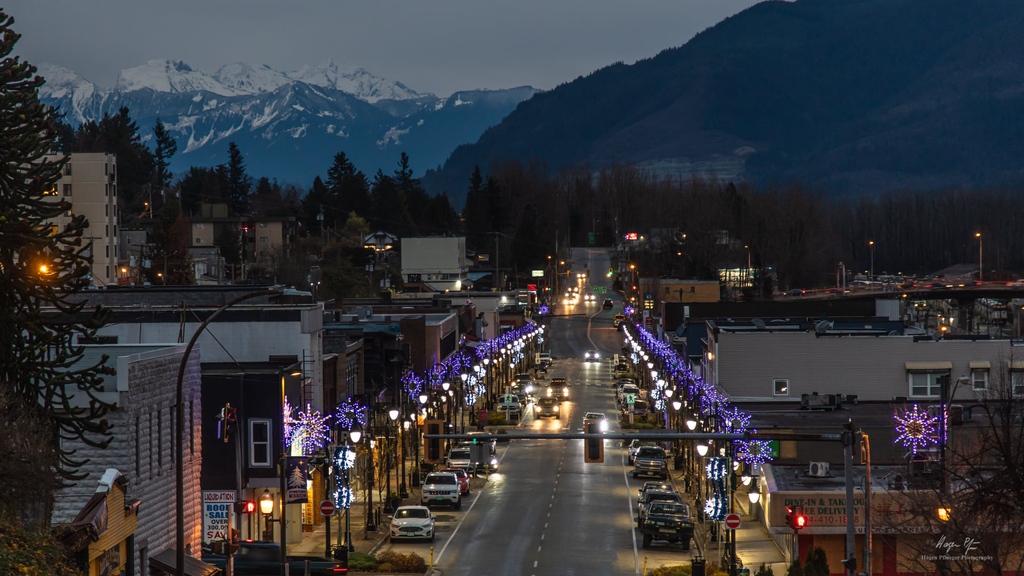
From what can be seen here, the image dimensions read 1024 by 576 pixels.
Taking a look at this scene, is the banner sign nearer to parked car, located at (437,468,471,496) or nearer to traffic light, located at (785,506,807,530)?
traffic light, located at (785,506,807,530)

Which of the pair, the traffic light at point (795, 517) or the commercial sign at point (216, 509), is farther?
the commercial sign at point (216, 509)

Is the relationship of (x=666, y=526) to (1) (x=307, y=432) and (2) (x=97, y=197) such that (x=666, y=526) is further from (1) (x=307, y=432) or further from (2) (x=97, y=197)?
(2) (x=97, y=197)

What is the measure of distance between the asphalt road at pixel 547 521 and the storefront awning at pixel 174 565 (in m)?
9.66

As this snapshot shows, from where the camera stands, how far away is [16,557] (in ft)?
74.4

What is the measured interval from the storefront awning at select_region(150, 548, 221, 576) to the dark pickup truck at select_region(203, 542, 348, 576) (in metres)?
3.18

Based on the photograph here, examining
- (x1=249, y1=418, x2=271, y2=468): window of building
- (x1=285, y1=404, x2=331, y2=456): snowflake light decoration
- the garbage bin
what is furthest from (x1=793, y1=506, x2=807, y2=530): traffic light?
(x1=249, y1=418, x2=271, y2=468): window of building

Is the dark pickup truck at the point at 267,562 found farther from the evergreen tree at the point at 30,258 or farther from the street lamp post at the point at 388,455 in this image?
the street lamp post at the point at 388,455

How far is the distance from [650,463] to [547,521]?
15891mm

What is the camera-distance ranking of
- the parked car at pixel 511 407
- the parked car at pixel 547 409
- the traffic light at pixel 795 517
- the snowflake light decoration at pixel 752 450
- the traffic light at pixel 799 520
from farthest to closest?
the parked car at pixel 547 409 → the parked car at pixel 511 407 → the snowflake light decoration at pixel 752 450 → the traffic light at pixel 795 517 → the traffic light at pixel 799 520

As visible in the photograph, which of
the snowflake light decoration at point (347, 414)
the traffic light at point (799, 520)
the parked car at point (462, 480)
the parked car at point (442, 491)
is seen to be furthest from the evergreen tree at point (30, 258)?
the parked car at point (462, 480)

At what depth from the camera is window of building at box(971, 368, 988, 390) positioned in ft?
234

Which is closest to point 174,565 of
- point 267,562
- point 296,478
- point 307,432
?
point 267,562

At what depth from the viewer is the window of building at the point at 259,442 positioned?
48.8 metres

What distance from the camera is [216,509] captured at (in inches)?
1812
